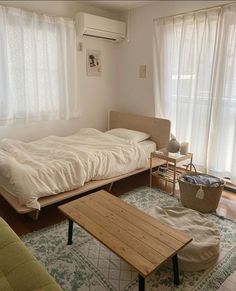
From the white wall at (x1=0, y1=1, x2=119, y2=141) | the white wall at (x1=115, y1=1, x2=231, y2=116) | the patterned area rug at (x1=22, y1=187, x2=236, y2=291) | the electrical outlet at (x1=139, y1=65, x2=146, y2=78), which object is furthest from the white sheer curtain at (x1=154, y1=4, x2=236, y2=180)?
the patterned area rug at (x1=22, y1=187, x2=236, y2=291)

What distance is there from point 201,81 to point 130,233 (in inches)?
91.0

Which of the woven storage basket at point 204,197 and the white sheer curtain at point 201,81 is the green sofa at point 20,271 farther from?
the white sheer curtain at point 201,81

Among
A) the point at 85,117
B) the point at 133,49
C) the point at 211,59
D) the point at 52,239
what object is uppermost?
the point at 133,49

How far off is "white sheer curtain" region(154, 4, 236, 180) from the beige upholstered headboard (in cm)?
19

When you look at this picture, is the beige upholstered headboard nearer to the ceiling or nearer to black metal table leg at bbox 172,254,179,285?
the ceiling

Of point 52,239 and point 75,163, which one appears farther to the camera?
point 75,163

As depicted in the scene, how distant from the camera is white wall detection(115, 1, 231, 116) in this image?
3566 millimetres

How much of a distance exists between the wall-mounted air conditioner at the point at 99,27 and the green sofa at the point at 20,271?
314 centimetres

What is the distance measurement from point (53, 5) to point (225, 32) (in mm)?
2335

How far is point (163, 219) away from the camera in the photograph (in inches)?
83.7

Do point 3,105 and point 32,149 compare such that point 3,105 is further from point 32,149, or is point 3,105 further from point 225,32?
Result: point 225,32

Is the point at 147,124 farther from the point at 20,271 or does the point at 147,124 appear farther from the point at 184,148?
the point at 20,271

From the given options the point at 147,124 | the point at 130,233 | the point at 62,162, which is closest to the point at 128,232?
the point at 130,233

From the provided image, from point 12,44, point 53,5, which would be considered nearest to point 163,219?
point 12,44
